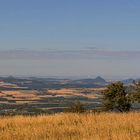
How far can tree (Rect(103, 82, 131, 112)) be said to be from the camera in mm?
47594

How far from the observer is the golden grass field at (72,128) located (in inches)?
594

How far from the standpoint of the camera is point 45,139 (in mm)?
14562

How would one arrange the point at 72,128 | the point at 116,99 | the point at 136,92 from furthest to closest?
the point at 116,99, the point at 136,92, the point at 72,128

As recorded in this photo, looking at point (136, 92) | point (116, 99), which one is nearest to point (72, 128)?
point (136, 92)

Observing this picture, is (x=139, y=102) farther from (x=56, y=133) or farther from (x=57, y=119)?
(x=56, y=133)

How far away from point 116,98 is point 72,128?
31.9 meters

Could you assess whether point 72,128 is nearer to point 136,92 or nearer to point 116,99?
point 136,92

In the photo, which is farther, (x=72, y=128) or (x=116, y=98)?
(x=116, y=98)

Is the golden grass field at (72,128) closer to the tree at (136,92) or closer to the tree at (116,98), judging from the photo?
the tree at (136,92)

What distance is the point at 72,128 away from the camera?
17.6m

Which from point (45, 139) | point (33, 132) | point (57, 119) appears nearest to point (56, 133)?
point (33, 132)

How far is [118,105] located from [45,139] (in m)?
34.8

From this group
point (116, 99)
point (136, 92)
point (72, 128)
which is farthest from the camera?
point (116, 99)

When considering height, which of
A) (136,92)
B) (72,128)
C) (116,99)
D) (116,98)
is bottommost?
(116,99)
